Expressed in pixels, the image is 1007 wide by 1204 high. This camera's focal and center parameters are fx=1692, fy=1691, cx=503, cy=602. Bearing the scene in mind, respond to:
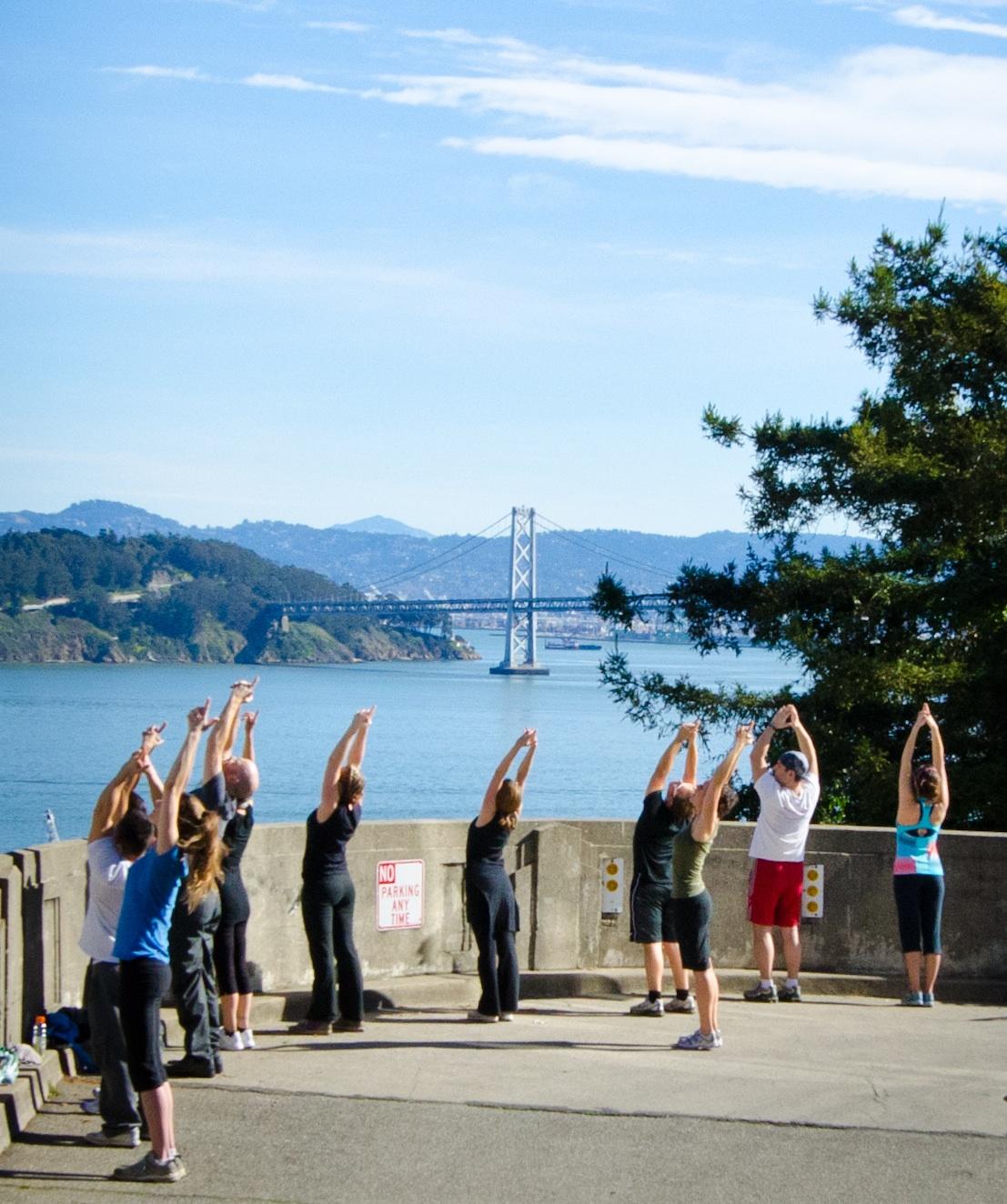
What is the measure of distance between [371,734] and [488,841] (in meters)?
76.4

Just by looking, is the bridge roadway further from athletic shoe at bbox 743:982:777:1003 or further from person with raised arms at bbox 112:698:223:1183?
person with raised arms at bbox 112:698:223:1183

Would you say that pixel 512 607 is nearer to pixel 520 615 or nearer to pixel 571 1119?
pixel 520 615

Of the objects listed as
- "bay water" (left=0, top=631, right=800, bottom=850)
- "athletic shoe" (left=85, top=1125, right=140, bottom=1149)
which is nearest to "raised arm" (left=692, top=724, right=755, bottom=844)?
"athletic shoe" (left=85, top=1125, right=140, bottom=1149)

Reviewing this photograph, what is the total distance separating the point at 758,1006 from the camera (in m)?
9.85

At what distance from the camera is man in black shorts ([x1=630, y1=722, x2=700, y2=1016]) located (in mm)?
8914

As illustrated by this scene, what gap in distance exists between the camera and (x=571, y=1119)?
23.0ft

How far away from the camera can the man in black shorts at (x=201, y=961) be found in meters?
7.44

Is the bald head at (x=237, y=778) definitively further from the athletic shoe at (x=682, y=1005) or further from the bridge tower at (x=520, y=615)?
the bridge tower at (x=520, y=615)

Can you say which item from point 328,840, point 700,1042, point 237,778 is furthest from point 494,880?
point 237,778

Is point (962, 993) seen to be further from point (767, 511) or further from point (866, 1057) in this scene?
point (767, 511)

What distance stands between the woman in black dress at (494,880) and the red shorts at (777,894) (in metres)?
1.64

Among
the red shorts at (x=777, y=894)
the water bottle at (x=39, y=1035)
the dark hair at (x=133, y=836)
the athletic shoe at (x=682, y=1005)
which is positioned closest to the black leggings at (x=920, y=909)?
the red shorts at (x=777, y=894)

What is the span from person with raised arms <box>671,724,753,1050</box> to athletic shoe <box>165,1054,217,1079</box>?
2324 mm

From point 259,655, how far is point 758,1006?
392 feet
